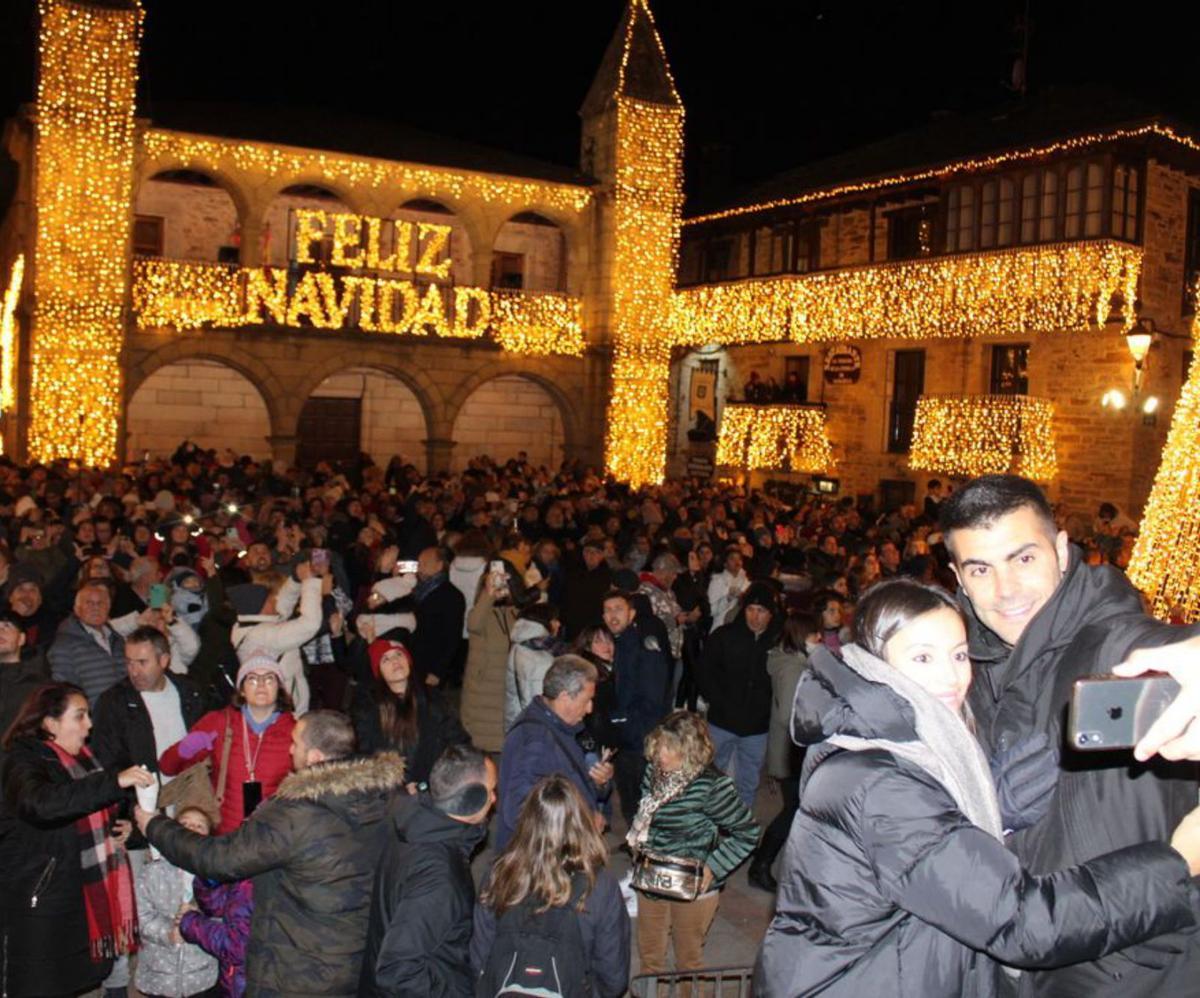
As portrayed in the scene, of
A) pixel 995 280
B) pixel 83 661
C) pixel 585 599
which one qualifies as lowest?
A: pixel 83 661

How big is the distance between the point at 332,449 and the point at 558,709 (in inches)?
977

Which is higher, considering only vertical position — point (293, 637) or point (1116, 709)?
point (1116, 709)

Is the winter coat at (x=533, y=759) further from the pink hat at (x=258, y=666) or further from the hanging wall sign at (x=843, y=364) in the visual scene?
the hanging wall sign at (x=843, y=364)

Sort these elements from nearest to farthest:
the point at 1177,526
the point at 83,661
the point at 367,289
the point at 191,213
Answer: the point at 83,661 → the point at 1177,526 → the point at 367,289 → the point at 191,213

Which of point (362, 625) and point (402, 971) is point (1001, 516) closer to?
point (402, 971)

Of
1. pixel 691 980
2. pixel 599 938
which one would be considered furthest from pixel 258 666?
pixel 691 980

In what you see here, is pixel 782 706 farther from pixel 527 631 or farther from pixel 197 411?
pixel 197 411

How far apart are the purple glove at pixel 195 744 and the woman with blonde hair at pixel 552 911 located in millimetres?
2001

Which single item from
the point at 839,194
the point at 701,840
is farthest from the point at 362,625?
the point at 839,194

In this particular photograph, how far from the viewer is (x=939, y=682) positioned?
2416mm

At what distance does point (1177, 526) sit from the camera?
9414 mm

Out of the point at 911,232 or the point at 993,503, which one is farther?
the point at 911,232

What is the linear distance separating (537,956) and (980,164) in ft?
70.8

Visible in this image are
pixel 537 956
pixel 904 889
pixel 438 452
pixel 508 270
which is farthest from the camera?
pixel 508 270
